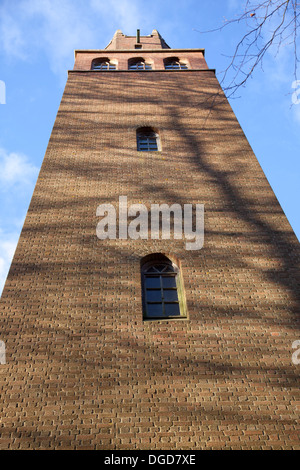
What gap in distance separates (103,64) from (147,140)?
7.60m

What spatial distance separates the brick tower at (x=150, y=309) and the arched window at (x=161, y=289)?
0.08 ft

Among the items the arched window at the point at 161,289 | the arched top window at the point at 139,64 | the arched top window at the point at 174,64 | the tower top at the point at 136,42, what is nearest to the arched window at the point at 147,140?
the arched window at the point at 161,289

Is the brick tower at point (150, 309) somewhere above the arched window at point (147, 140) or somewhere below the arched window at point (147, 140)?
below

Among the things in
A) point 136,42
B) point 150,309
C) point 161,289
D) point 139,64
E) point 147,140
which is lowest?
point 150,309

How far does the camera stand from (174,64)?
664 inches

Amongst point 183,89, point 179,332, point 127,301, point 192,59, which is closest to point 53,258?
point 127,301

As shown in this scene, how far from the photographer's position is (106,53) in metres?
17.0

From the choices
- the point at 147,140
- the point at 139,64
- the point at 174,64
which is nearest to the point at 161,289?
the point at 147,140

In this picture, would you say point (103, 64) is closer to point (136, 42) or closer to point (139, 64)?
point (139, 64)

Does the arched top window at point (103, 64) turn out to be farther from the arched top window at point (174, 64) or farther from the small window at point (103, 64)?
the arched top window at point (174, 64)

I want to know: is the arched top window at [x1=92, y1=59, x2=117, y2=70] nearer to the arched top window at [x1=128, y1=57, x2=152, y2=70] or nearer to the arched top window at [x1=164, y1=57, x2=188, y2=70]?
the arched top window at [x1=128, y1=57, x2=152, y2=70]

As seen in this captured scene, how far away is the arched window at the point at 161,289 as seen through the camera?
6.54 m

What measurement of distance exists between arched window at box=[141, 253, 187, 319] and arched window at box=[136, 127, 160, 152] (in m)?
3.89

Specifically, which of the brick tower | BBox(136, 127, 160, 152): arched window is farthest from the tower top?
the brick tower
